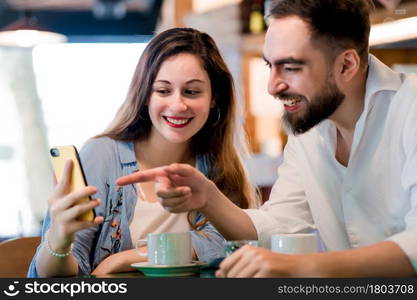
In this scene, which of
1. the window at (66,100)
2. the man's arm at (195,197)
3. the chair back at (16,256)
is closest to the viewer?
the man's arm at (195,197)

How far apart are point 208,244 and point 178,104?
18.2 inches

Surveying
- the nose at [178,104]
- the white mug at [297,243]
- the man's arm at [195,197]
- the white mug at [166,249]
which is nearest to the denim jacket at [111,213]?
the man's arm at [195,197]

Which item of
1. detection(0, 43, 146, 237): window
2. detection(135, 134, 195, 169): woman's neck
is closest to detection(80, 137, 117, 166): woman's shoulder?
detection(135, 134, 195, 169): woman's neck

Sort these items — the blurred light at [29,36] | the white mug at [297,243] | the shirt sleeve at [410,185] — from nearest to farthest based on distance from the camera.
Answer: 1. the shirt sleeve at [410,185]
2. the white mug at [297,243]
3. the blurred light at [29,36]

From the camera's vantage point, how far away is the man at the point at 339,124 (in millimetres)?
1919

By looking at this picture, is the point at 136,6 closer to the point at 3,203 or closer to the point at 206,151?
the point at 3,203

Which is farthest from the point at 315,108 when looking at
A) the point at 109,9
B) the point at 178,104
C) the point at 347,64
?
the point at 109,9

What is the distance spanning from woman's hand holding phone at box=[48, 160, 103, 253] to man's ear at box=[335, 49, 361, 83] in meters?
0.86

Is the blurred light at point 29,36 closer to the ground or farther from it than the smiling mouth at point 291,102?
farther from it

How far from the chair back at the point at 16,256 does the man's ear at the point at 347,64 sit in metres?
1.12

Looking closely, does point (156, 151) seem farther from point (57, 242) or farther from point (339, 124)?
point (57, 242)

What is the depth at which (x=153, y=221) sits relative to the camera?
2213mm

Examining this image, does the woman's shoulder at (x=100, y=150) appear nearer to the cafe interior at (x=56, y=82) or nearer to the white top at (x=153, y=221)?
the white top at (x=153, y=221)

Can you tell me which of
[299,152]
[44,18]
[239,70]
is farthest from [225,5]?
[299,152]
